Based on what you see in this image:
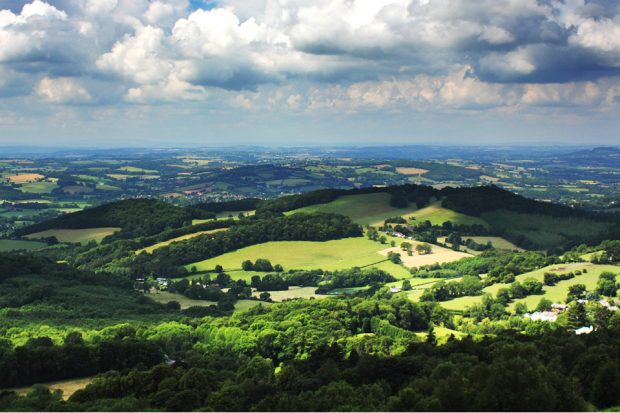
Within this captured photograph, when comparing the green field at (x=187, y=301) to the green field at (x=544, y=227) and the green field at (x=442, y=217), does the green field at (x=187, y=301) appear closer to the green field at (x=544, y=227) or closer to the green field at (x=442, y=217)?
the green field at (x=544, y=227)

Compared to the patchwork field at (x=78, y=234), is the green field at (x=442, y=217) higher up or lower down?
higher up

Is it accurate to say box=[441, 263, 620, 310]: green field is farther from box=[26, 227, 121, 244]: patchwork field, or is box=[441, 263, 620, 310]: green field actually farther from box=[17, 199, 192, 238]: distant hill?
box=[26, 227, 121, 244]: patchwork field

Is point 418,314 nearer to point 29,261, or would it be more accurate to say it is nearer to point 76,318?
point 76,318

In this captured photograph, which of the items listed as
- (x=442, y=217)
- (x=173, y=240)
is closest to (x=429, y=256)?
(x=442, y=217)

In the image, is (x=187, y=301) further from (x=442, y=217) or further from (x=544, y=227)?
(x=544, y=227)

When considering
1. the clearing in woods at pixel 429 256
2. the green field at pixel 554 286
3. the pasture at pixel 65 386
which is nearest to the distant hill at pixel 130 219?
the clearing in woods at pixel 429 256

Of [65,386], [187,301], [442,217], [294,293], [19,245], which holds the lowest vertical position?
[294,293]

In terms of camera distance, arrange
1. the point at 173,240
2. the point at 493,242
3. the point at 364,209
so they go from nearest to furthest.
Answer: the point at 493,242
the point at 173,240
the point at 364,209
